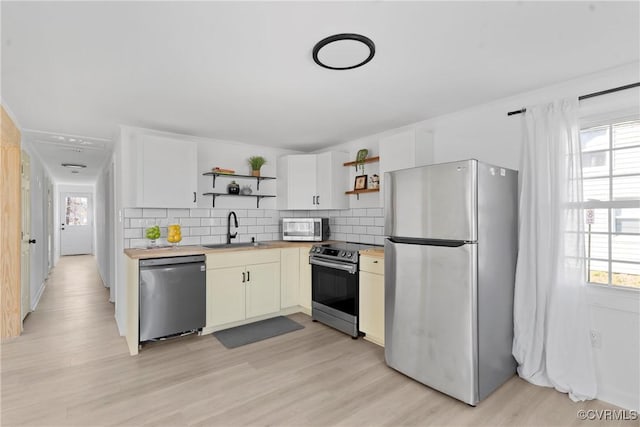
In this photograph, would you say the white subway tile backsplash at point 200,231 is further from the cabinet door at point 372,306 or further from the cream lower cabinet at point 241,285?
the cabinet door at point 372,306

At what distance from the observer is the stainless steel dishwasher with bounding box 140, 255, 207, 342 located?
120 inches

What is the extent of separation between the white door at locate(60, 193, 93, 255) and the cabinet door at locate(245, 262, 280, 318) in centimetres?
943

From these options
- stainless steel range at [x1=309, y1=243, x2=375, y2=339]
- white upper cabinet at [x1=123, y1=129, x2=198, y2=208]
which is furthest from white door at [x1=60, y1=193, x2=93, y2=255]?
stainless steel range at [x1=309, y1=243, x2=375, y2=339]

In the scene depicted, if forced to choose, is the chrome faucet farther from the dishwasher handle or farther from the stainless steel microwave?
the dishwasher handle

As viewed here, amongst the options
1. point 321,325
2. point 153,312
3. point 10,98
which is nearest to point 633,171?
point 321,325

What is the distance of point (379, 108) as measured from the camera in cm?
305

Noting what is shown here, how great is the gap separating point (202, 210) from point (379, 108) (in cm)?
245

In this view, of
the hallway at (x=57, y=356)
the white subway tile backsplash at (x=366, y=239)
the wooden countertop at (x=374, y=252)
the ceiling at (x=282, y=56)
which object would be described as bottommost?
the hallway at (x=57, y=356)

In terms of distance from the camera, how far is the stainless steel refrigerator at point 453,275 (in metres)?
2.22

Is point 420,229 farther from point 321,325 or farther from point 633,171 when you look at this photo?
point 321,325

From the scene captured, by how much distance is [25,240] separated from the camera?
387cm

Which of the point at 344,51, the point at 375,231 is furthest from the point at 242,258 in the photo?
the point at 344,51

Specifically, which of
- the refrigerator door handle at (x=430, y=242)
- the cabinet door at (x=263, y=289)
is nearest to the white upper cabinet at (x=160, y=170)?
the cabinet door at (x=263, y=289)

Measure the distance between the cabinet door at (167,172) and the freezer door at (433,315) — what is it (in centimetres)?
233
